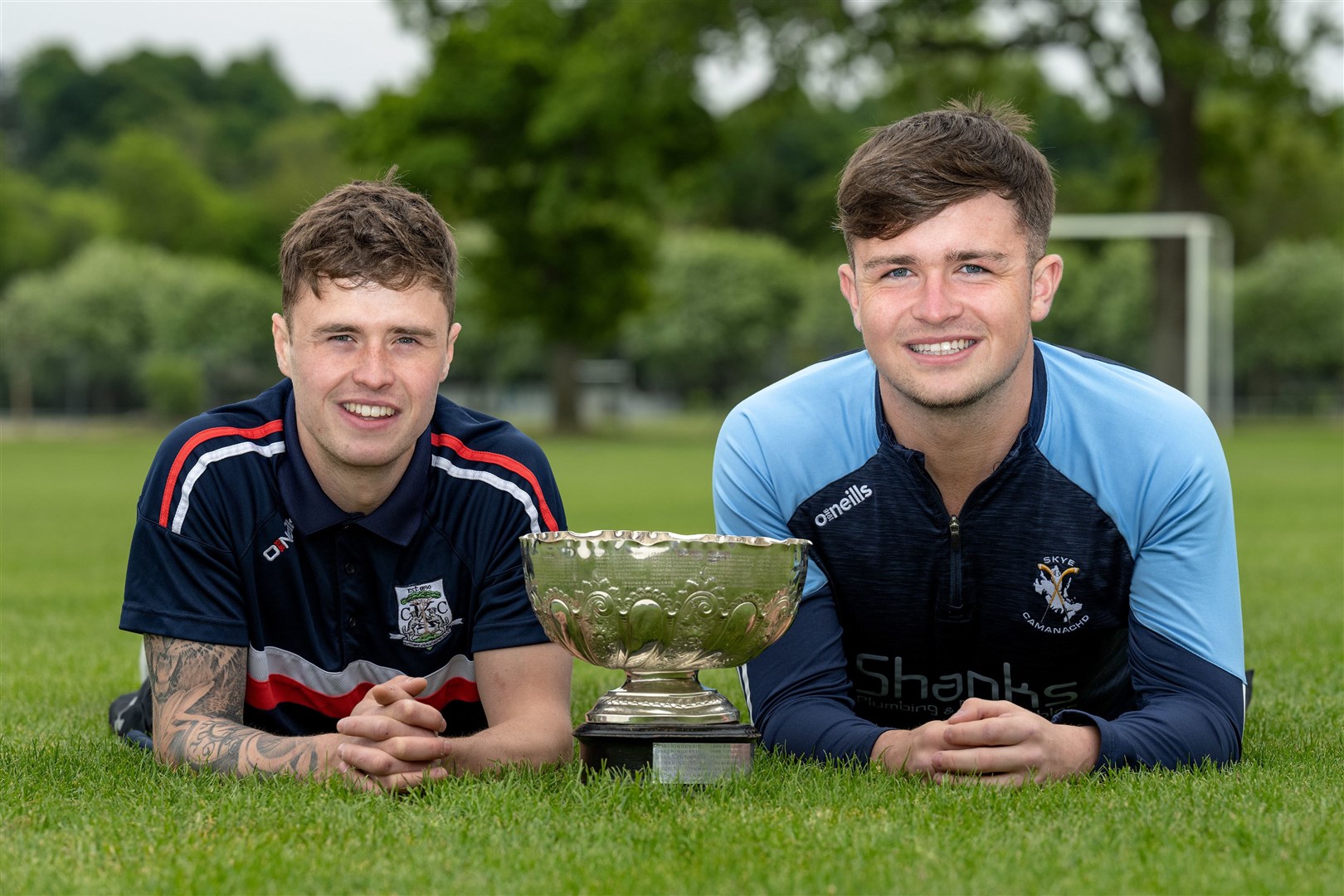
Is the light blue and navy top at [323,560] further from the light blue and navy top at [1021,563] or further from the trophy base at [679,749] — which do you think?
the light blue and navy top at [1021,563]

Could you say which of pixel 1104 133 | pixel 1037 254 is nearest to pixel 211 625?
pixel 1037 254

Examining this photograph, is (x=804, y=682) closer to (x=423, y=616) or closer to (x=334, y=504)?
(x=423, y=616)

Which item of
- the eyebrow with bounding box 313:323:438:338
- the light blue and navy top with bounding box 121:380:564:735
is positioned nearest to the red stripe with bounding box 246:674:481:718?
the light blue and navy top with bounding box 121:380:564:735

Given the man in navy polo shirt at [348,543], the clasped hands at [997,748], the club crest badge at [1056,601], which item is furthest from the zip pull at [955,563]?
the man in navy polo shirt at [348,543]

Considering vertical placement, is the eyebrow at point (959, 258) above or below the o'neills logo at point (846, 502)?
above

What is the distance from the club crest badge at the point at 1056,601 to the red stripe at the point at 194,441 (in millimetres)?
1971

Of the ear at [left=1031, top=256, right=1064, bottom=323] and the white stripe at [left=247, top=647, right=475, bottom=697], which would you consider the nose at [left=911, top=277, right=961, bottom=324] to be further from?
the white stripe at [left=247, top=647, right=475, bottom=697]

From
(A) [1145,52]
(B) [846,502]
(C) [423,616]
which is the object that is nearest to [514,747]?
(C) [423,616]

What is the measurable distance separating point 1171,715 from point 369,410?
205 centimetres

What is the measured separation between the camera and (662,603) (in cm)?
337

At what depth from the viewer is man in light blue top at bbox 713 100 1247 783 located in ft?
11.7

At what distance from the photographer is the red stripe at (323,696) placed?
3.98 metres

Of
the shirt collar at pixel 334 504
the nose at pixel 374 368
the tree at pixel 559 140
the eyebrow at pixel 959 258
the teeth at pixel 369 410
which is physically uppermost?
the tree at pixel 559 140

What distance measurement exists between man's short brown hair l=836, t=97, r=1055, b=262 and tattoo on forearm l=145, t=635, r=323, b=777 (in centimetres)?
180
